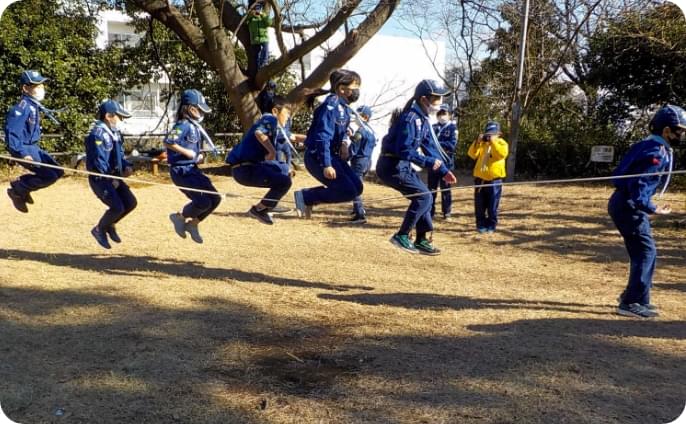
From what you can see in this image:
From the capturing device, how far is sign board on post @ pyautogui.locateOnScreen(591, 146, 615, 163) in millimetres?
15365

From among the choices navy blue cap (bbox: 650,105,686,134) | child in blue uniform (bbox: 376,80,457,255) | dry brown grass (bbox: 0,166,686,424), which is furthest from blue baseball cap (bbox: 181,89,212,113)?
navy blue cap (bbox: 650,105,686,134)

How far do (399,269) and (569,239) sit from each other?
3.39m

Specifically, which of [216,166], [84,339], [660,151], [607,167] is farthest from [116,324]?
[607,167]

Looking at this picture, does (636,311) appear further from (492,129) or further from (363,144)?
(363,144)

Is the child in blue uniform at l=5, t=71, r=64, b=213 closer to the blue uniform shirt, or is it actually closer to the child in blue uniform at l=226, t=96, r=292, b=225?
the blue uniform shirt

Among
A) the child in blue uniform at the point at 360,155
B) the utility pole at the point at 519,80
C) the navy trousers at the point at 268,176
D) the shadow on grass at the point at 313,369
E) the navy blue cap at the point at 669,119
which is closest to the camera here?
the shadow on grass at the point at 313,369

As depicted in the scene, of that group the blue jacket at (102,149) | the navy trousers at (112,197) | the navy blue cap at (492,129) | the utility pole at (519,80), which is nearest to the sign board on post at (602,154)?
the utility pole at (519,80)

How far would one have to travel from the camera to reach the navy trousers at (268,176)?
6238 millimetres

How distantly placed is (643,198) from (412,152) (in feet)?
6.93

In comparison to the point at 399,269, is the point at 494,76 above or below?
above

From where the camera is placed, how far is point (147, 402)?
351 centimetres

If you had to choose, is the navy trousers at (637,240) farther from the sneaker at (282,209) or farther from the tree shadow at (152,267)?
the sneaker at (282,209)

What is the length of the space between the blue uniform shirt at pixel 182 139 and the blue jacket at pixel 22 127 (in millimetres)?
1622

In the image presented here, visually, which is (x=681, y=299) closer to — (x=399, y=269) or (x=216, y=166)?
(x=399, y=269)
